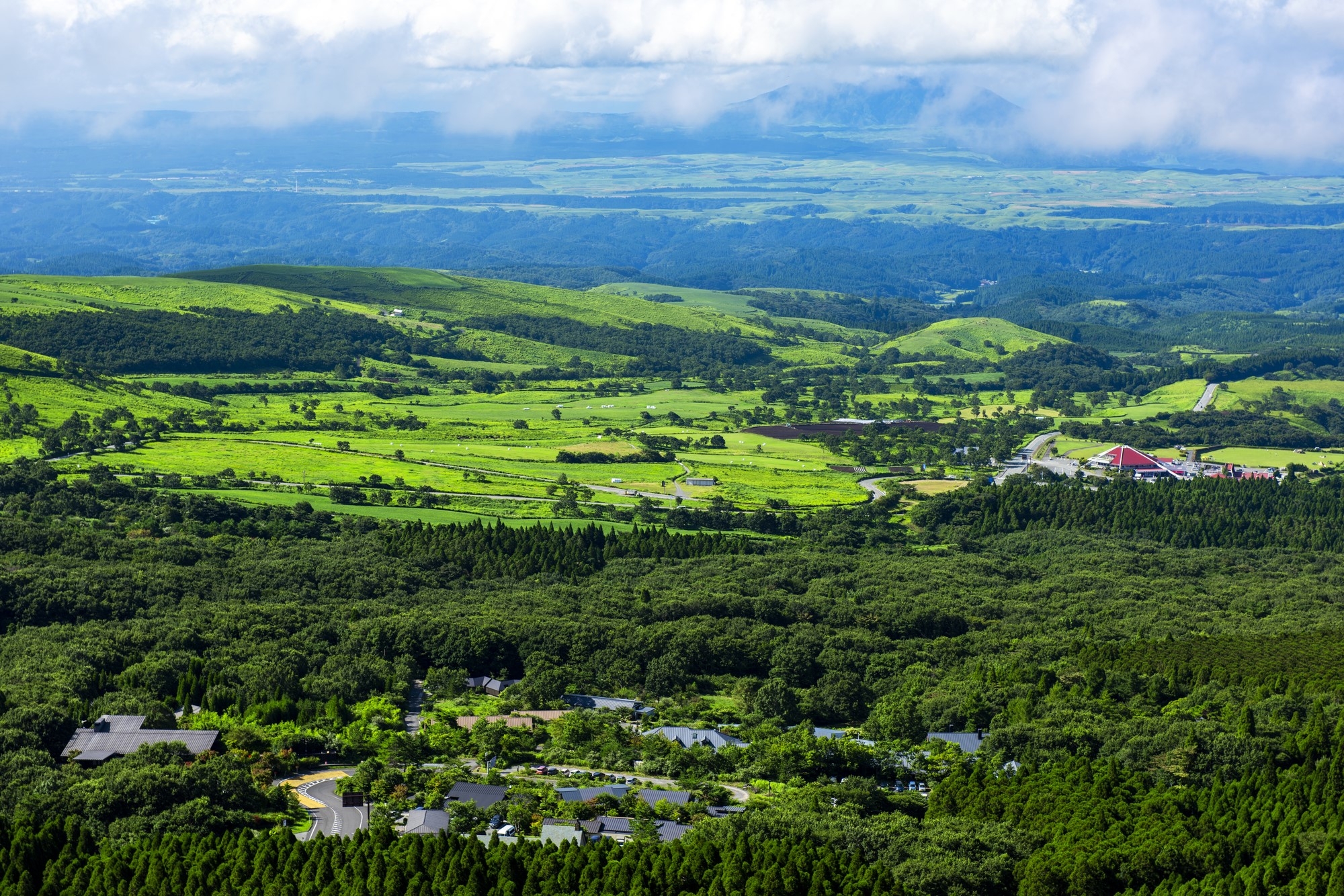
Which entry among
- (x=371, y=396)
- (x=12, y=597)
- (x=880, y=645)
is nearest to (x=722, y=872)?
(x=880, y=645)

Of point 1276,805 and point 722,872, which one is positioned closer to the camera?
point 722,872

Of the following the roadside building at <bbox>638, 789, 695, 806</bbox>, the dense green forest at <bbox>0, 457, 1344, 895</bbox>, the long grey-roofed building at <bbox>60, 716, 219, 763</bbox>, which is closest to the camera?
the dense green forest at <bbox>0, 457, 1344, 895</bbox>

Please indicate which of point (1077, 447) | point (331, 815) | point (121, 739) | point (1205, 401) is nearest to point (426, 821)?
point (331, 815)

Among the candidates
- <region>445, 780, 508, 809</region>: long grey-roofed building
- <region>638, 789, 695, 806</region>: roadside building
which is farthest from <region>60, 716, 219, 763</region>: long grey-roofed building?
<region>638, 789, 695, 806</region>: roadside building

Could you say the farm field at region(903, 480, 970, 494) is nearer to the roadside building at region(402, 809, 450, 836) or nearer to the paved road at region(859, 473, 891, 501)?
the paved road at region(859, 473, 891, 501)

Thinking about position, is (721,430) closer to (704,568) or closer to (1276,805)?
(704,568)

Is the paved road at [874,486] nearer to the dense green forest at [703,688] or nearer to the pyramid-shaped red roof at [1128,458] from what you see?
the dense green forest at [703,688]

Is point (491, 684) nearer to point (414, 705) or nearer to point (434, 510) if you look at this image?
point (414, 705)
